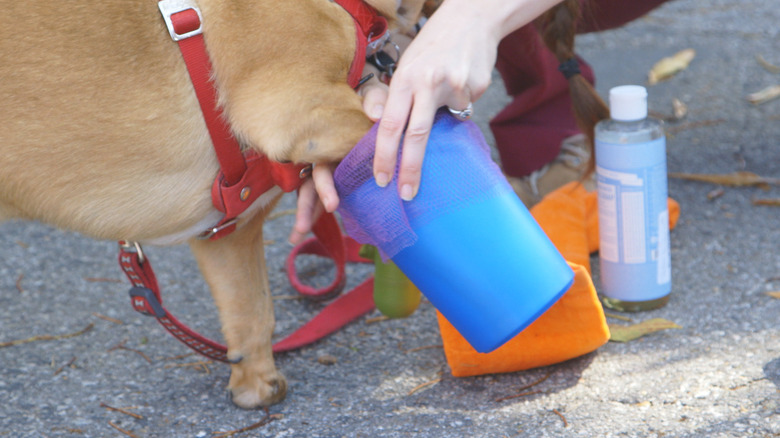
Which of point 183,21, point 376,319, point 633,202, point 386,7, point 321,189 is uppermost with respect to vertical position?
point 183,21

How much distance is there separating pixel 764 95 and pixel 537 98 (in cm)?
95

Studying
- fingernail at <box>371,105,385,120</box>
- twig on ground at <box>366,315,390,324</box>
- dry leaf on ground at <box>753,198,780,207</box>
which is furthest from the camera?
dry leaf on ground at <box>753,198,780,207</box>

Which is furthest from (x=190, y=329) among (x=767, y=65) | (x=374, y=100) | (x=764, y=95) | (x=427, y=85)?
(x=767, y=65)

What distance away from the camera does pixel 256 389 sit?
4.70ft

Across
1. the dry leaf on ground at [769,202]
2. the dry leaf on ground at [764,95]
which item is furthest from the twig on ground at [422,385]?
the dry leaf on ground at [764,95]

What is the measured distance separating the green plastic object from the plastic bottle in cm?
43

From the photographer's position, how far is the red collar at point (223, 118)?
3.85 ft

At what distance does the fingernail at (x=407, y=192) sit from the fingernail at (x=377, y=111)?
15 centimetres

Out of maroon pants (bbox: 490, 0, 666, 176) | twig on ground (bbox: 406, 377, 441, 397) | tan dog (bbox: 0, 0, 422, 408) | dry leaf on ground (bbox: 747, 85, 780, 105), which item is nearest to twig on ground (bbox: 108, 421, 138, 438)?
tan dog (bbox: 0, 0, 422, 408)

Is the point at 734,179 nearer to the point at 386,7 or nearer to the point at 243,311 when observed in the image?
the point at 386,7

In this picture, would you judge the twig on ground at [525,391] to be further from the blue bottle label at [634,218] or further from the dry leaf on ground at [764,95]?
the dry leaf on ground at [764,95]

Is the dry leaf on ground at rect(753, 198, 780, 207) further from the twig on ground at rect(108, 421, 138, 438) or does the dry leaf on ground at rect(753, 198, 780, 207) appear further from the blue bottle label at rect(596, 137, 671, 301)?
the twig on ground at rect(108, 421, 138, 438)

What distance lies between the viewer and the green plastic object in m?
1.47

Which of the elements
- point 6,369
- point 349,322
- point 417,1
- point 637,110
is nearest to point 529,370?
point 349,322
